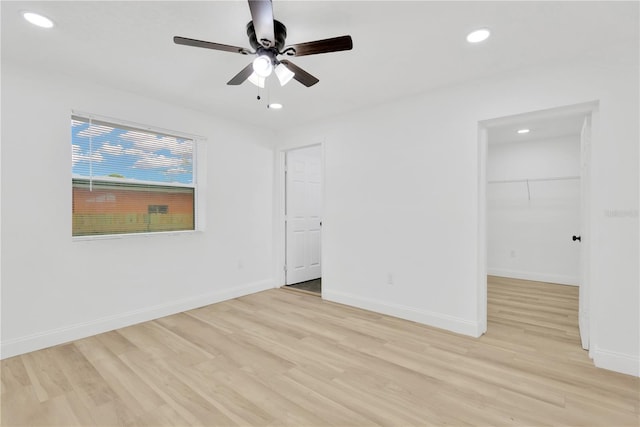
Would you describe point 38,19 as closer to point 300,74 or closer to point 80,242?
point 300,74

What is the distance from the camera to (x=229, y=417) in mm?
1844

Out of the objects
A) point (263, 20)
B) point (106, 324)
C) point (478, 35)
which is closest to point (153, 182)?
point (106, 324)

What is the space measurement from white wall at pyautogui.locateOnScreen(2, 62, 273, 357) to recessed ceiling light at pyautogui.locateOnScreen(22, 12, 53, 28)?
0.86 metres

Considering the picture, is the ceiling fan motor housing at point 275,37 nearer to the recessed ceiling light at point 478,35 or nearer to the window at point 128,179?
the recessed ceiling light at point 478,35

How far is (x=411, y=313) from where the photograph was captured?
341 centimetres

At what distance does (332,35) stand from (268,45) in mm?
555

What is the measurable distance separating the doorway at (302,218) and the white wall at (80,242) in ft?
2.83

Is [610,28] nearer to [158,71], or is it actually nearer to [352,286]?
[352,286]

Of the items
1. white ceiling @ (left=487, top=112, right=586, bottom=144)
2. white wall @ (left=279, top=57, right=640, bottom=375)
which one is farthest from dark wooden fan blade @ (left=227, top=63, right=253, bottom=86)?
white ceiling @ (left=487, top=112, right=586, bottom=144)

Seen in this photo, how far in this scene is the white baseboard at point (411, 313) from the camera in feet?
9.93

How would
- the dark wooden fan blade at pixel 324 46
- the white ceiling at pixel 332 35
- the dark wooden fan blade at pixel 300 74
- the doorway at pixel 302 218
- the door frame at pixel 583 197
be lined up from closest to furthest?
the dark wooden fan blade at pixel 324 46 < the white ceiling at pixel 332 35 < the dark wooden fan blade at pixel 300 74 < the door frame at pixel 583 197 < the doorway at pixel 302 218

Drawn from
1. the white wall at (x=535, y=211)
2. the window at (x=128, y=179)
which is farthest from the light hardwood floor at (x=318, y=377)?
the white wall at (x=535, y=211)

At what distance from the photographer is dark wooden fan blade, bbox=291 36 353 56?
5.88ft

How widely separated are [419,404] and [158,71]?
11.1 ft
